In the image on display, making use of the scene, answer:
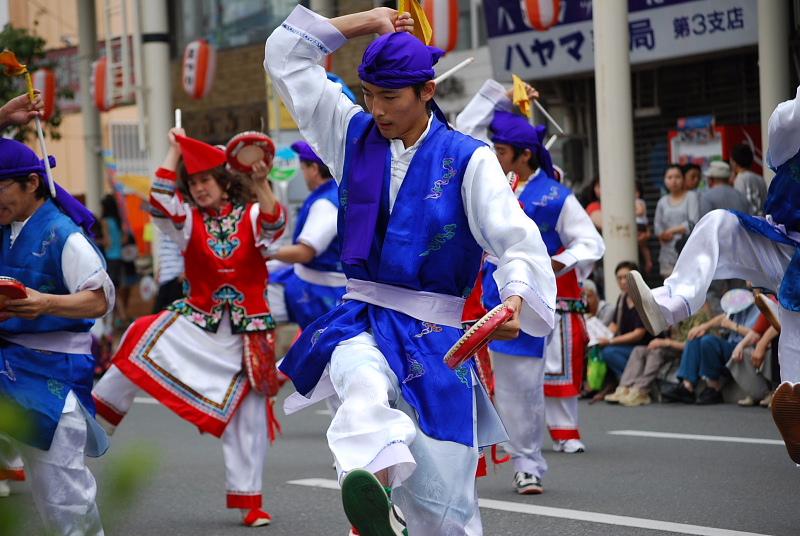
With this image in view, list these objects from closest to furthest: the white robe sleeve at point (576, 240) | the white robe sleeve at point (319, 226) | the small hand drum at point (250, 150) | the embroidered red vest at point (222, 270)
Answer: the small hand drum at point (250, 150) → the embroidered red vest at point (222, 270) → the white robe sleeve at point (576, 240) → the white robe sleeve at point (319, 226)

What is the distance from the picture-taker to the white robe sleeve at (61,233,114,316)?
4.93 meters

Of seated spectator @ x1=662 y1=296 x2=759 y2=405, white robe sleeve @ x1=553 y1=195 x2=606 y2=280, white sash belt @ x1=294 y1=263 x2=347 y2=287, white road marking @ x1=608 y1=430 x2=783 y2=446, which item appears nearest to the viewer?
white robe sleeve @ x1=553 y1=195 x2=606 y2=280

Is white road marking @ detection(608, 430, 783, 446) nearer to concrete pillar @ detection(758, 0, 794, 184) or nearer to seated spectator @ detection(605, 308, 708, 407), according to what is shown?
seated spectator @ detection(605, 308, 708, 407)

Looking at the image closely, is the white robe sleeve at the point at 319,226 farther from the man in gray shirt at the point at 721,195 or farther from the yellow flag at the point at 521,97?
the man in gray shirt at the point at 721,195

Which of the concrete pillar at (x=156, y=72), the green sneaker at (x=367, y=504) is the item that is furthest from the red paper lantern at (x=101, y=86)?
the green sneaker at (x=367, y=504)

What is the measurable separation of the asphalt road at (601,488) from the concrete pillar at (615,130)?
127 inches

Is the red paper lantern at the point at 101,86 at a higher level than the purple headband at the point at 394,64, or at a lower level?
higher

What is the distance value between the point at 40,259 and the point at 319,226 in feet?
10.6

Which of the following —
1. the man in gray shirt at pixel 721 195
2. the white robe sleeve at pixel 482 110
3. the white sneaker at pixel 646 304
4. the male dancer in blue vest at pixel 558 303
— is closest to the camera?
the white sneaker at pixel 646 304

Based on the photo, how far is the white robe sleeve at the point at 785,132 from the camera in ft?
Answer: 16.3

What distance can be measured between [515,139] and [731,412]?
3477 mm

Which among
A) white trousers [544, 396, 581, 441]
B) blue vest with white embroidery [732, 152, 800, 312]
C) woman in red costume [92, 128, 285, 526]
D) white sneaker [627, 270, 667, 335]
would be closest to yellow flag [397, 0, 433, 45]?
white sneaker [627, 270, 667, 335]

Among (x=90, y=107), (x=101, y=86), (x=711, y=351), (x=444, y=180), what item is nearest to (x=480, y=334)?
(x=444, y=180)

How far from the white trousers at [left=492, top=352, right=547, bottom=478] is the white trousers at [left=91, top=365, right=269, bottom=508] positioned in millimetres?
1262
